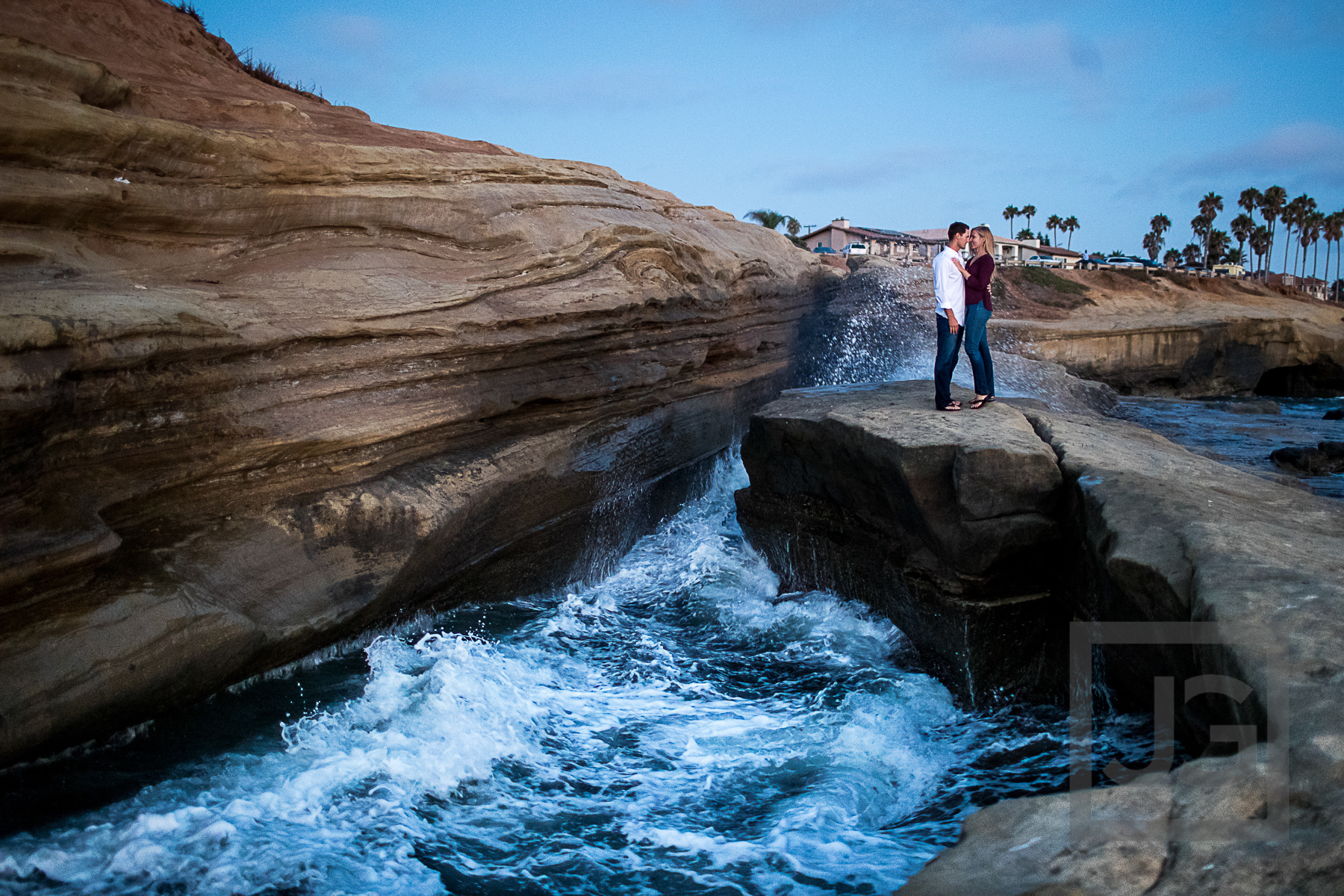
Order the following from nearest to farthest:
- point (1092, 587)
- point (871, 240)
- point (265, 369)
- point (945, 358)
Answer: point (1092, 587) < point (265, 369) < point (945, 358) < point (871, 240)

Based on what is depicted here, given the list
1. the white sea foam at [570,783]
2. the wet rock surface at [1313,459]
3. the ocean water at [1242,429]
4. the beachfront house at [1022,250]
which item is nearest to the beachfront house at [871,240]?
the beachfront house at [1022,250]

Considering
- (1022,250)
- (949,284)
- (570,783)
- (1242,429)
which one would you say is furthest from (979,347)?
(1022,250)

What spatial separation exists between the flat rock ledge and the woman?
26 cm

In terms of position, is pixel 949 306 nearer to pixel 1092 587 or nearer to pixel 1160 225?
pixel 1092 587

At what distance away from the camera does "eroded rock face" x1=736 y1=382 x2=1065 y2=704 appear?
4.64 metres

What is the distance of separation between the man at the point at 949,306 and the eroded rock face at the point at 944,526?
0.66 feet

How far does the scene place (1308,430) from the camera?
12.0 metres

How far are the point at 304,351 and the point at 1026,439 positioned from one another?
3.99 meters

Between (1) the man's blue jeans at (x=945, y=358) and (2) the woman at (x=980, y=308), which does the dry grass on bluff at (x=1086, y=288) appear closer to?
(2) the woman at (x=980, y=308)

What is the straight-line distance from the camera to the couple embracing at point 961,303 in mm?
5641

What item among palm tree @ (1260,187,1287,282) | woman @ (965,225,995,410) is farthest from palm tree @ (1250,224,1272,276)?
woman @ (965,225,995,410)

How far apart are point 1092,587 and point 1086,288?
29099 mm

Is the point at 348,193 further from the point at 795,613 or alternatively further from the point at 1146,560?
the point at 1146,560

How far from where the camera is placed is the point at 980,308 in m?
5.78
